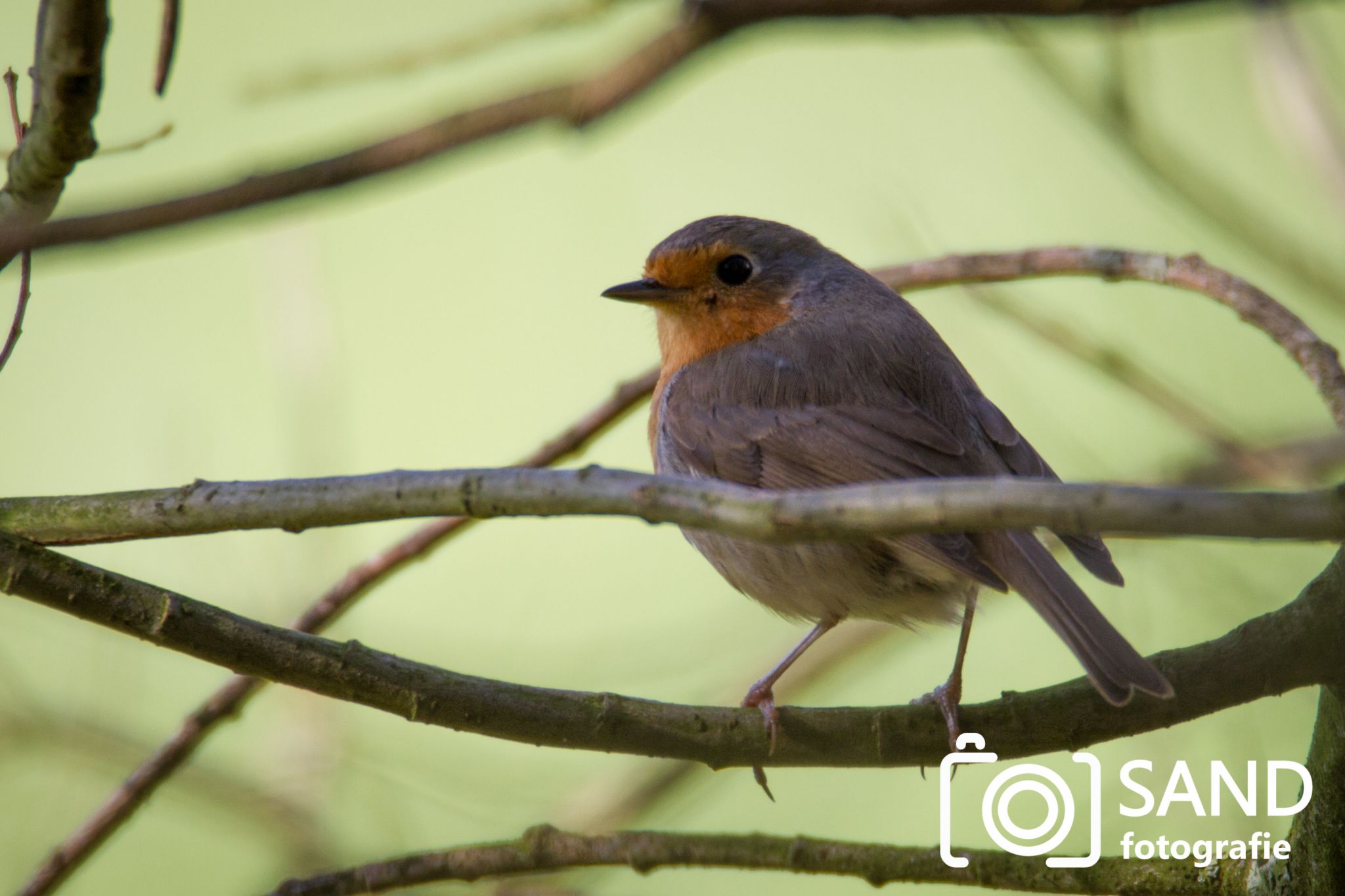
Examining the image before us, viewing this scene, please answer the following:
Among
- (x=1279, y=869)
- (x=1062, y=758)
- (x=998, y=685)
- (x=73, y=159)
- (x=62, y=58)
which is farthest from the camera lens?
(x=998, y=685)

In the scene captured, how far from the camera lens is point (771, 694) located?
9.11 feet

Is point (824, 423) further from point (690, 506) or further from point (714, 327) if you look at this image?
point (690, 506)

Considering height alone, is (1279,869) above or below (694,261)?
below

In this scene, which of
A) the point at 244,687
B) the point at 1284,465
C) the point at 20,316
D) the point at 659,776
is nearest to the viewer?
the point at 20,316

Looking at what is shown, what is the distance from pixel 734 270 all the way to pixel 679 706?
184 centimetres

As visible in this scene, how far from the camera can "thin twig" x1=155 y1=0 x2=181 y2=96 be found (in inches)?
71.8

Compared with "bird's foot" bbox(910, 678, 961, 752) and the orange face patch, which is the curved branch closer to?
the orange face patch

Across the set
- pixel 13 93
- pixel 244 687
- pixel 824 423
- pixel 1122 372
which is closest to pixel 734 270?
pixel 824 423

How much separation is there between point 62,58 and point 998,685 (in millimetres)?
4224

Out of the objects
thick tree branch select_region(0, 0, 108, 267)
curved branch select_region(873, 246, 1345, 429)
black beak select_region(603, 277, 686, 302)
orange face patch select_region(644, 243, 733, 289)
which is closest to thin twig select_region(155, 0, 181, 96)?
thick tree branch select_region(0, 0, 108, 267)

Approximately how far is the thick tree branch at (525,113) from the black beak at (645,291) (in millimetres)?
2358

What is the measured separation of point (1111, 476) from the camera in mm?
4195

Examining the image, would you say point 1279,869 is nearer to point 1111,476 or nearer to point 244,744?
point 1111,476

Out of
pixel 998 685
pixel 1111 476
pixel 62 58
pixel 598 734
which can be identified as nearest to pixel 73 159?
pixel 62 58
